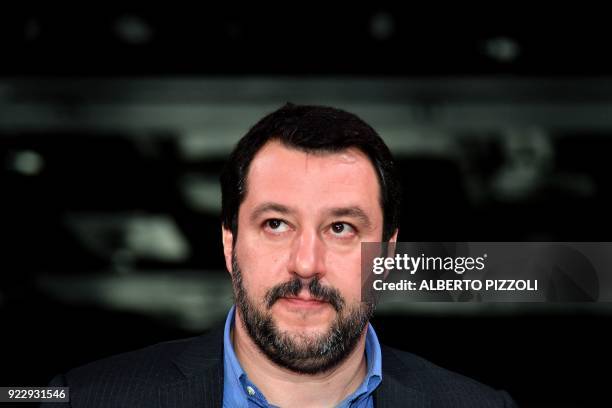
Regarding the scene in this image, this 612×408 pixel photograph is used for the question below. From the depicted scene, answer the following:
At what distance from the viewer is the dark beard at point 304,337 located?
214 cm

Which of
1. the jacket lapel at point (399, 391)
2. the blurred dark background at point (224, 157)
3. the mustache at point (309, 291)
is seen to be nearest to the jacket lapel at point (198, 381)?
the mustache at point (309, 291)

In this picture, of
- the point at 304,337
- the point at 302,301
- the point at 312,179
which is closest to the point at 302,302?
the point at 302,301

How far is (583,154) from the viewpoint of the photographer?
16.5 ft

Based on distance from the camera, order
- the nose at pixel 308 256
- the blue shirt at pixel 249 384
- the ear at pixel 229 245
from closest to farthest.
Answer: the nose at pixel 308 256 < the blue shirt at pixel 249 384 < the ear at pixel 229 245

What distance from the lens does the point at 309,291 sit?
2.11 metres

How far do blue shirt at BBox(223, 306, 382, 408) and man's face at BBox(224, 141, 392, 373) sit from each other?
128 millimetres

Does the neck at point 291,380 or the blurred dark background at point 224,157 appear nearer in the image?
the neck at point 291,380

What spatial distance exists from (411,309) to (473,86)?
1.53m

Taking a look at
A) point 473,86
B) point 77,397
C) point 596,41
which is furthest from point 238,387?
point 596,41

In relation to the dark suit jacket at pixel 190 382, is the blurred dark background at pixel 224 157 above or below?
above

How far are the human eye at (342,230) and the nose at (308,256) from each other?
0.22ft

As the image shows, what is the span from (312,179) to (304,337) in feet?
1.51

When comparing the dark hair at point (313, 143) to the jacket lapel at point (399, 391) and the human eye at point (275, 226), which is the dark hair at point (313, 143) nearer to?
the human eye at point (275, 226)

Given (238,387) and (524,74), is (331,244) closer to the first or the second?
(238,387)
